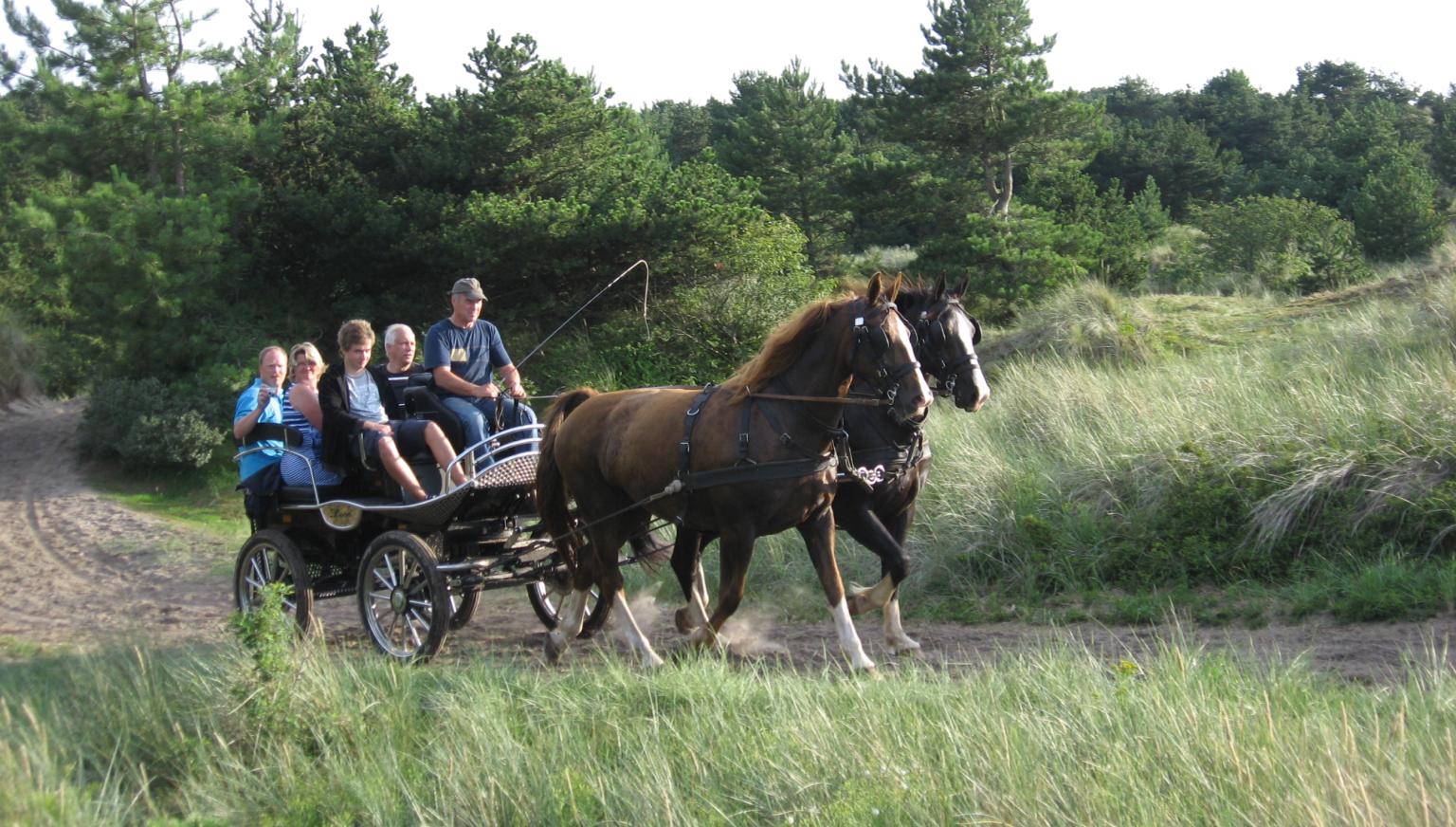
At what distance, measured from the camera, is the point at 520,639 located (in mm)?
8734

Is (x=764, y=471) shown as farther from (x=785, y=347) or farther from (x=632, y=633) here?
(x=632, y=633)

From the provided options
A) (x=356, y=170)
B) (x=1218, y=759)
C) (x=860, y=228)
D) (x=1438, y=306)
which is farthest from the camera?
(x=860, y=228)

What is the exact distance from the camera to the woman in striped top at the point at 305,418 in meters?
8.23

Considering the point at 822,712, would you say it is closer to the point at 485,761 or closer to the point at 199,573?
the point at 485,761

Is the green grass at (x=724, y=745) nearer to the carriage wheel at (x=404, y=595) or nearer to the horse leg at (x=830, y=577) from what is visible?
the horse leg at (x=830, y=577)

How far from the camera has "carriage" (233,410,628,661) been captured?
7680 mm

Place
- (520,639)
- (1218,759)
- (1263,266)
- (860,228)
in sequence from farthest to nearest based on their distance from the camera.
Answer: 1. (860,228)
2. (1263,266)
3. (520,639)
4. (1218,759)

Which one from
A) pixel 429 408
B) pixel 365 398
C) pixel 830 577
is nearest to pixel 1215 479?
pixel 830 577

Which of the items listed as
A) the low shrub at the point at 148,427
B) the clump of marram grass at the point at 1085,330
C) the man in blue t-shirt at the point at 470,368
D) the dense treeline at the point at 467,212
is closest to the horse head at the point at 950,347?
the man in blue t-shirt at the point at 470,368

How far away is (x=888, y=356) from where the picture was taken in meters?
6.59

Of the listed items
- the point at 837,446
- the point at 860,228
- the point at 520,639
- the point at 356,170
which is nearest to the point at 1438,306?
the point at 837,446

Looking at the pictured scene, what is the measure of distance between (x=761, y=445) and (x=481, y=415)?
7.88 ft

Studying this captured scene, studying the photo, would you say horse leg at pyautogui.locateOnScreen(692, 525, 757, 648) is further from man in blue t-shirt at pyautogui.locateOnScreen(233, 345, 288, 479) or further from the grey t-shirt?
man in blue t-shirt at pyautogui.locateOnScreen(233, 345, 288, 479)

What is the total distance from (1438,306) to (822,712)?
8855mm
